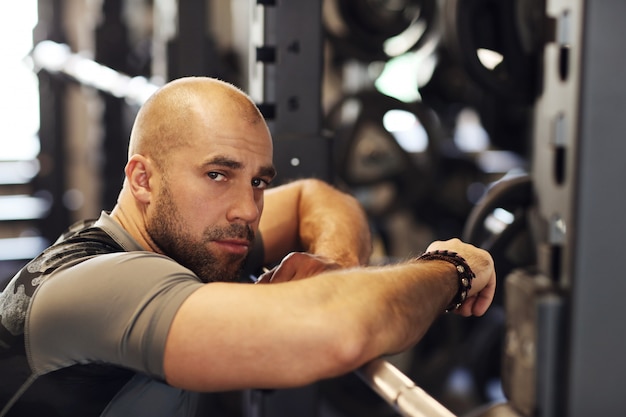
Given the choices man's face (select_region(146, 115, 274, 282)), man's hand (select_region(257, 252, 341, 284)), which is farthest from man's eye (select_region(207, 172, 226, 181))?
man's hand (select_region(257, 252, 341, 284))

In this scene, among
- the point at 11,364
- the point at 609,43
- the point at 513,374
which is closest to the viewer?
the point at 609,43

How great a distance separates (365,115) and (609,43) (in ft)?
6.41

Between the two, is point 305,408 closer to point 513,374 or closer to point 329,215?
point 329,215

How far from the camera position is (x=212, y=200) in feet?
3.55

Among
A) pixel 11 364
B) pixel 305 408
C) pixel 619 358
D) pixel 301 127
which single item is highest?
pixel 301 127

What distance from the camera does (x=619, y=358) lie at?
2.50ft

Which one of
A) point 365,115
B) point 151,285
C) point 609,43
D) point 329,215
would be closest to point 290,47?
point 329,215

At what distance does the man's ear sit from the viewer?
1133 mm

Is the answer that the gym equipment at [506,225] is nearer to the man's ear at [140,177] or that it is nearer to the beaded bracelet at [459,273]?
the beaded bracelet at [459,273]

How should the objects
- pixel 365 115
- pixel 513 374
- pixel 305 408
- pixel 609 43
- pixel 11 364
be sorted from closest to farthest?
1. pixel 609 43
2. pixel 513 374
3. pixel 11 364
4. pixel 305 408
5. pixel 365 115

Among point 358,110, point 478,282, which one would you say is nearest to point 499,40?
point 478,282

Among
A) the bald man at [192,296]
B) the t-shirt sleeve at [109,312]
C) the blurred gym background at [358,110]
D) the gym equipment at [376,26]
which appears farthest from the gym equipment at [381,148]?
the t-shirt sleeve at [109,312]

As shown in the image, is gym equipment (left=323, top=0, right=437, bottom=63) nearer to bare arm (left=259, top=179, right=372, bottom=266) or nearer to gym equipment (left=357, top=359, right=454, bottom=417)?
bare arm (left=259, top=179, right=372, bottom=266)

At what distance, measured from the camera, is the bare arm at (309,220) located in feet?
4.82
